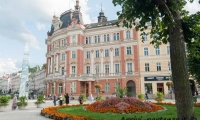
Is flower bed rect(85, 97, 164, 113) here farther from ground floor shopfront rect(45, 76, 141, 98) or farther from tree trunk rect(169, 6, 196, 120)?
ground floor shopfront rect(45, 76, 141, 98)

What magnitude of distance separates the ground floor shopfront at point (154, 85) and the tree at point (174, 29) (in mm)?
30571

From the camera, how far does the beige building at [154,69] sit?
36.7m

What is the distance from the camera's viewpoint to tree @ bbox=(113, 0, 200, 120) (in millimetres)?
5168

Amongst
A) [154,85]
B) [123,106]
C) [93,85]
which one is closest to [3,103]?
[123,106]

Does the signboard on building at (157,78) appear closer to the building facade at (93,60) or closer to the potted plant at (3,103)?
the building facade at (93,60)

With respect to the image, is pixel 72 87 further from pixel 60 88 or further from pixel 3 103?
pixel 3 103

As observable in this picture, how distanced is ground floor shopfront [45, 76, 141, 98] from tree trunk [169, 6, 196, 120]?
33125 millimetres

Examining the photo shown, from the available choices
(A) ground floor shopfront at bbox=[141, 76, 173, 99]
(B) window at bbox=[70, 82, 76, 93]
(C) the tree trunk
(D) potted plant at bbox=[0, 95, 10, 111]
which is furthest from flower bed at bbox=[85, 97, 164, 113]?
(B) window at bbox=[70, 82, 76, 93]

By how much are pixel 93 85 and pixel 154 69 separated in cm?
1392

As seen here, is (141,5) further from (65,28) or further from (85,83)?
(65,28)

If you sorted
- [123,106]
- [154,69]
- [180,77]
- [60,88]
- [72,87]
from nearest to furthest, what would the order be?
[180,77] < [123,106] < [154,69] < [72,87] < [60,88]

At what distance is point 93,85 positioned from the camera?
4141cm

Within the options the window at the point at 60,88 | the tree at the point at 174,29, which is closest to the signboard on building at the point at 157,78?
the window at the point at 60,88

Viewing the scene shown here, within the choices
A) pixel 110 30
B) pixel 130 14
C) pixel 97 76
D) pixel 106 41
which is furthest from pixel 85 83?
pixel 130 14
